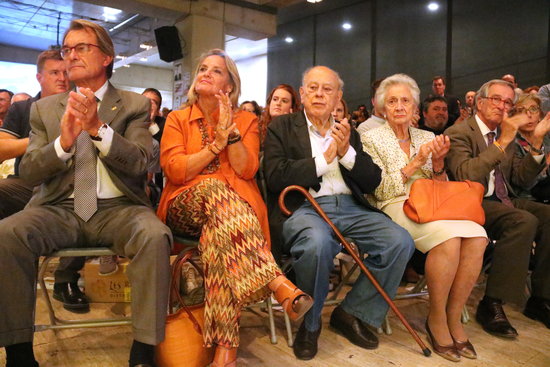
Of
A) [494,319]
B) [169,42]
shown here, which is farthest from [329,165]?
[169,42]

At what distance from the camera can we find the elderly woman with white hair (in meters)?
2.33

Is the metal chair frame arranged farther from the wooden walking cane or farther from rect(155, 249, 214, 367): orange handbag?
the wooden walking cane

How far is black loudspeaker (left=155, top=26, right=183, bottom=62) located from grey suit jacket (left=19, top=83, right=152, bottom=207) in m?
6.51

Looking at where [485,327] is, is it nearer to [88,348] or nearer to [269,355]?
[269,355]

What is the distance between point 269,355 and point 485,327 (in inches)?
51.0

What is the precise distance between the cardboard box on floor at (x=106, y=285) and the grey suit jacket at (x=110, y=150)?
0.87 metres

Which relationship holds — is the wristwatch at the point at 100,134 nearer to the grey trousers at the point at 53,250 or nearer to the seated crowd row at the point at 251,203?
the seated crowd row at the point at 251,203

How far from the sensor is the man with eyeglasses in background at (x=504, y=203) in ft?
8.55

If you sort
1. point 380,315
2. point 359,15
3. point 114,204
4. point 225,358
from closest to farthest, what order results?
point 225,358 < point 114,204 < point 380,315 < point 359,15

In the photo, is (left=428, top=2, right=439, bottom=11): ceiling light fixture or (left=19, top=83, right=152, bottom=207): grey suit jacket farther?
(left=428, top=2, right=439, bottom=11): ceiling light fixture

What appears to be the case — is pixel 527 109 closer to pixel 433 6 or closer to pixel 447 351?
pixel 447 351

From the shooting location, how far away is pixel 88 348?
226cm

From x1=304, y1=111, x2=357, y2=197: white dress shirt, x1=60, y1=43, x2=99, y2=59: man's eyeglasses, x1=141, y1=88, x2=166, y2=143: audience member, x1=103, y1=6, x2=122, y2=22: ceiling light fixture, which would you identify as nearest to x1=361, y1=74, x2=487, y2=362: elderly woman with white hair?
x1=304, y1=111, x2=357, y2=197: white dress shirt

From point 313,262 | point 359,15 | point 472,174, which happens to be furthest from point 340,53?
point 313,262
